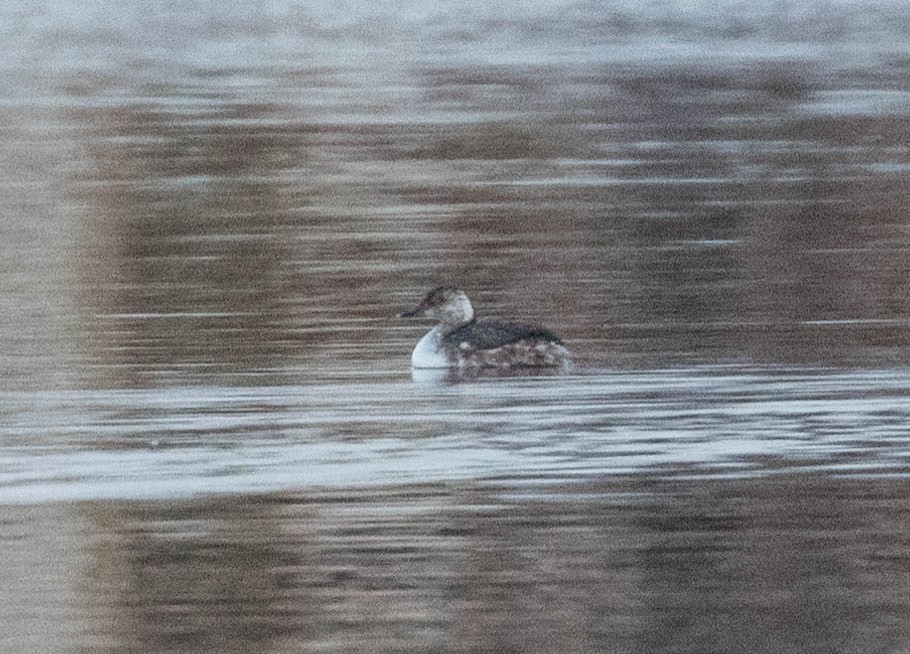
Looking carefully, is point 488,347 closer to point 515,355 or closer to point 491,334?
point 491,334

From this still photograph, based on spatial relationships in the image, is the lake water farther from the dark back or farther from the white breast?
the dark back

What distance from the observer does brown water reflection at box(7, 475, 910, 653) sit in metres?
7.30

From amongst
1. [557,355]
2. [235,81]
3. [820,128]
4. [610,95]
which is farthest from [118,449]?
[235,81]

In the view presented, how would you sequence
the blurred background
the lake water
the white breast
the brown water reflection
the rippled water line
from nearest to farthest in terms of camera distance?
1. the brown water reflection
2. the lake water
3. the rippled water line
4. the white breast
5. the blurred background

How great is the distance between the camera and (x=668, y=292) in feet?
48.3

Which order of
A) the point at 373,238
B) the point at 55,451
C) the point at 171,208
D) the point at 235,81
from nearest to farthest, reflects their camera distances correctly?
the point at 55,451
the point at 373,238
the point at 171,208
the point at 235,81

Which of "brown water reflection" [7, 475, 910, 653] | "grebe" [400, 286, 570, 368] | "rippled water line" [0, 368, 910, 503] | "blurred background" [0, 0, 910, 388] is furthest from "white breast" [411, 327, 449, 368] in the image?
"brown water reflection" [7, 475, 910, 653]

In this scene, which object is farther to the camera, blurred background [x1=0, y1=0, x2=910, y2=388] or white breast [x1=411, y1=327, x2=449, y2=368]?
blurred background [x1=0, y1=0, x2=910, y2=388]

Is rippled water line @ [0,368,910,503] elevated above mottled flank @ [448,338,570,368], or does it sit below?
below

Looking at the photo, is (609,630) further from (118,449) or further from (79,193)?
(79,193)

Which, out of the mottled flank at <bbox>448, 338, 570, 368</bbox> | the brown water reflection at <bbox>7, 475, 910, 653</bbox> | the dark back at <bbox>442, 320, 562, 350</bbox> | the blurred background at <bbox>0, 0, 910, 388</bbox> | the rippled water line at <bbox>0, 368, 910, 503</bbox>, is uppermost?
the blurred background at <bbox>0, 0, 910, 388</bbox>

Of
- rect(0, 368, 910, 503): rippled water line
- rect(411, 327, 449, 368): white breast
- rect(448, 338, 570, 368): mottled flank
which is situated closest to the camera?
rect(0, 368, 910, 503): rippled water line

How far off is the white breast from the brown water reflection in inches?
136

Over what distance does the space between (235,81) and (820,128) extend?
28.1 ft
